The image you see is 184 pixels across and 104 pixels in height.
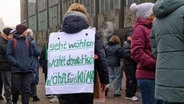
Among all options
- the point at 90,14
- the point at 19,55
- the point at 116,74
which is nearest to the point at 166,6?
the point at 19,55

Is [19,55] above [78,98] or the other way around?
above

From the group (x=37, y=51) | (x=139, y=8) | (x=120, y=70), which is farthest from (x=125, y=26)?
(x=139, y=8)

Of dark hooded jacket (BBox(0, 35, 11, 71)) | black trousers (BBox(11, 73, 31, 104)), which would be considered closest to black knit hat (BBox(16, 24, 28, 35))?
black trousers (BBox(11, 73, 31, 104))

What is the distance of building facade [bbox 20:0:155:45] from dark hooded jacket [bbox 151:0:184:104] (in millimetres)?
12824

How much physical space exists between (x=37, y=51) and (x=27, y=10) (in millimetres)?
48026

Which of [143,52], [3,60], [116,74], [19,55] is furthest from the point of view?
[116,74]

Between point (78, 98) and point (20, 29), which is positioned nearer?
point (78, 98)

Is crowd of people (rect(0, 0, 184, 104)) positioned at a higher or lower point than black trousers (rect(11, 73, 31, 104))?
higher

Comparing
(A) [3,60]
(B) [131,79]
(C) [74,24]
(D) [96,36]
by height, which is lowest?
(B) [131,79]

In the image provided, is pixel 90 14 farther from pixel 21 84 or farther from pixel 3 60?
pixel 21 84

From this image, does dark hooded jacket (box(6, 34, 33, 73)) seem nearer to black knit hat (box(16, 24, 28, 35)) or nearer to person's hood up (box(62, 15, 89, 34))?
black knit hat (box(16, 24, 28, 35))

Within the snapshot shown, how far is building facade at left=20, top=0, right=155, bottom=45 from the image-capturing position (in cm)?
3015

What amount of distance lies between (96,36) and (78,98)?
729 mm

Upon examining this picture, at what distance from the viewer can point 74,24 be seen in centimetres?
464
